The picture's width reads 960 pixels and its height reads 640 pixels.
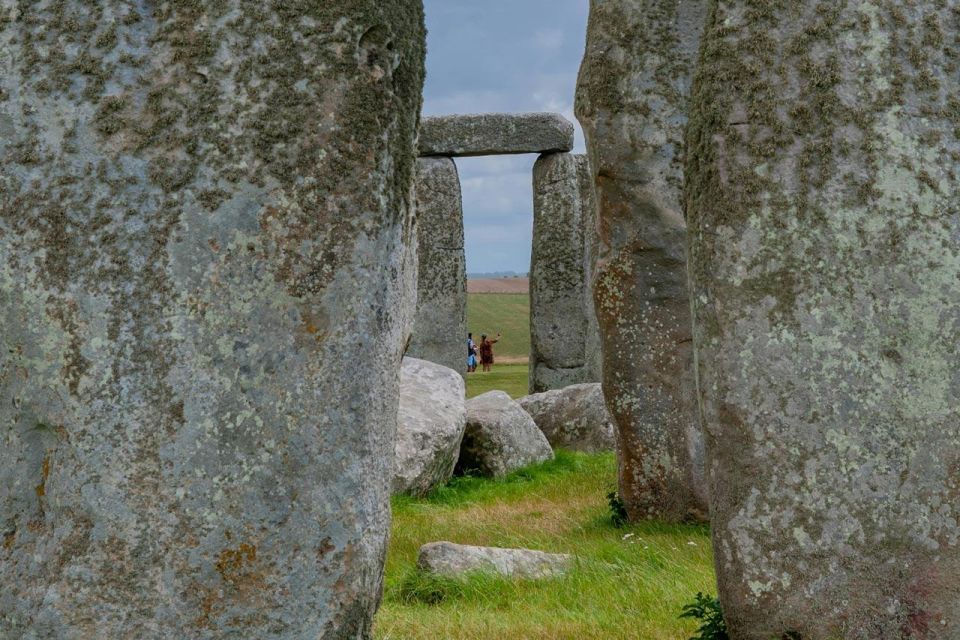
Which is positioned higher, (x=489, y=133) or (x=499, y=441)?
(x=489, y=133)

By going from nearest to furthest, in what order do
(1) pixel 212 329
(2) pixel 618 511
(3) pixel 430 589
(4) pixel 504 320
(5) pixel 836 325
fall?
(1) pixel 212 329 → (5) pixel 836 325 → (3) pixel 430 589 → (2) pixel 618 511 → (4) pixel 504 320

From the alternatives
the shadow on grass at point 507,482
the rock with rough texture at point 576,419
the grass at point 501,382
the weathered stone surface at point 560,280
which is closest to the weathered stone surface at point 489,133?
the weathered stone surface at point 560,280

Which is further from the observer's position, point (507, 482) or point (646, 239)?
point (507, 482)

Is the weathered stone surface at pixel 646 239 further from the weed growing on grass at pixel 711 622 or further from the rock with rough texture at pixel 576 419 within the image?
the rock with rough texture at pixel 576 419

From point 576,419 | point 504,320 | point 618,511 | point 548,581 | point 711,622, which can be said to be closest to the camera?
point 711,622

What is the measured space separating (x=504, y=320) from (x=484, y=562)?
30892 millimetres

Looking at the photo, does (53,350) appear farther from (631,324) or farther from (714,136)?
(631,324)

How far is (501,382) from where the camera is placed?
19.0 m

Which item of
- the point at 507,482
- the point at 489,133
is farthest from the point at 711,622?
the point at 489,133

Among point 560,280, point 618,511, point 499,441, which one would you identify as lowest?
point 618,511

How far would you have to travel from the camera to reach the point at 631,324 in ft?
19.9

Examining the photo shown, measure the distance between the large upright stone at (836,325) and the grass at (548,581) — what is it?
0.98 m

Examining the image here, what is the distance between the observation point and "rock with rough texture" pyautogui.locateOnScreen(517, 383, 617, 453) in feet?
31.2

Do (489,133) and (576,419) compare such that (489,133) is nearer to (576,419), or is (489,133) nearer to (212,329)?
(576,419)
